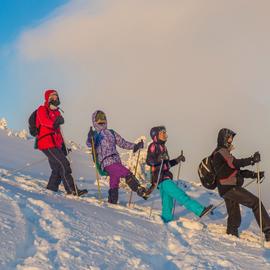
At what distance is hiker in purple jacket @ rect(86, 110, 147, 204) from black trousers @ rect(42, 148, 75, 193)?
66 cm

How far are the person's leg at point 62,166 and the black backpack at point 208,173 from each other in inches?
118

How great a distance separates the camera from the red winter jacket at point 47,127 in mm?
9312

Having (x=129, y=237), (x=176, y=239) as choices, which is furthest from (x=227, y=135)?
(x=129, y=237)

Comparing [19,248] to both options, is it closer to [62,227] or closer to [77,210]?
[62,227]

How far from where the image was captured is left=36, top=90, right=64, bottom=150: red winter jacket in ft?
30.6

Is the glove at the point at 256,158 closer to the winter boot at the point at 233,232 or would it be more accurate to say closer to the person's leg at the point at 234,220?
the person's leg at the point at 234,220

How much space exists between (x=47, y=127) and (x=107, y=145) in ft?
4.38

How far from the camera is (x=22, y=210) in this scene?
19.5 ft

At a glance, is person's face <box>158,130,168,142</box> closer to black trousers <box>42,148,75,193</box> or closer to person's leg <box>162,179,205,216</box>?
person's leg <box>162,179,205,216</box>

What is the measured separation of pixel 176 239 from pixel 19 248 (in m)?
2.73

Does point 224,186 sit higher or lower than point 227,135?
lower

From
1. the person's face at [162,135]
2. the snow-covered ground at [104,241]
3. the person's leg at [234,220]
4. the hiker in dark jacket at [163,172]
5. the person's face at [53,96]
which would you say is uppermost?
the person's face at [53,96]

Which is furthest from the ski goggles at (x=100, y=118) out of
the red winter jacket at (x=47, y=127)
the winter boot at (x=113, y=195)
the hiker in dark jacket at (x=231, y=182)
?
the hiker in dark jacket at (x=231, y=182)

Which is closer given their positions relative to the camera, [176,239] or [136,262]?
[136,262]
